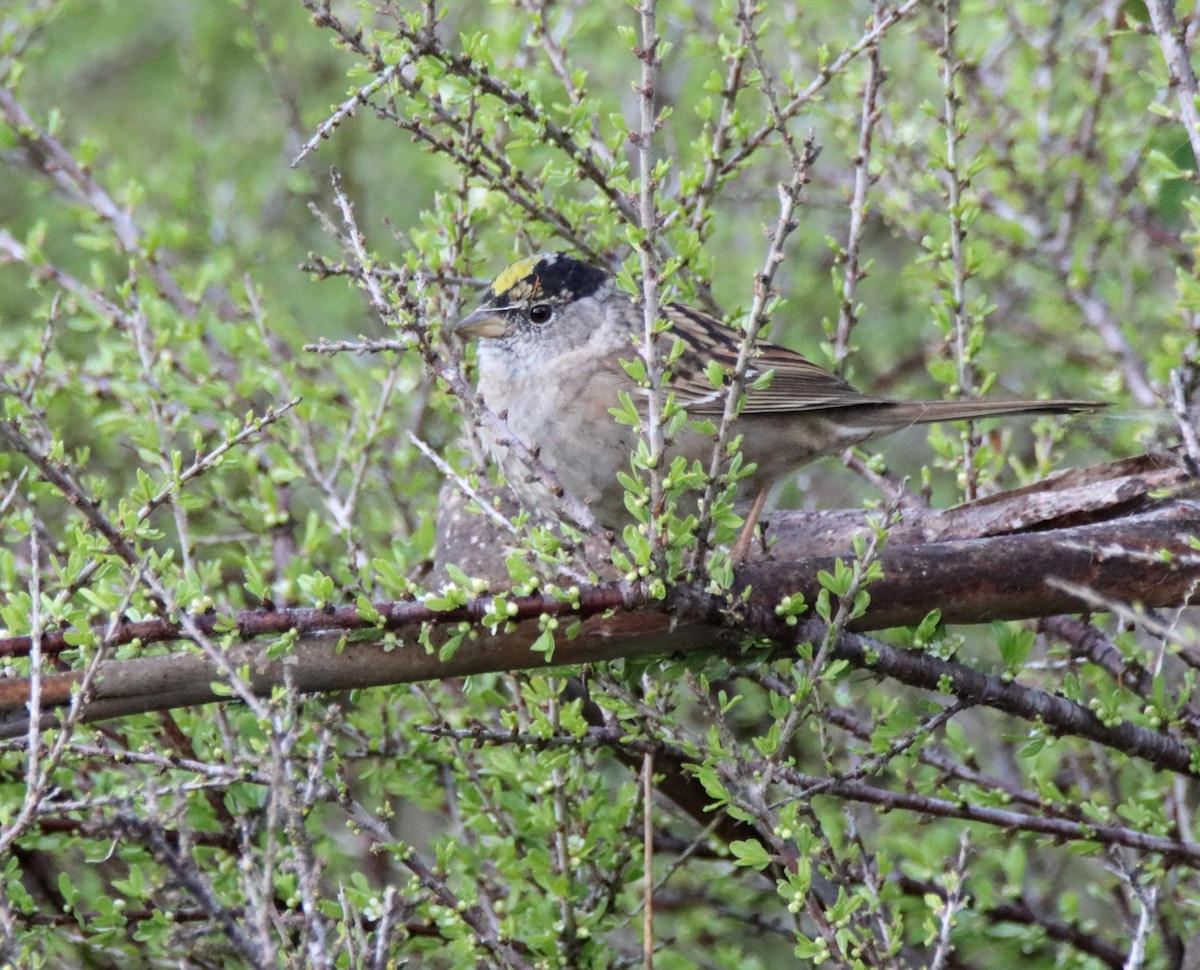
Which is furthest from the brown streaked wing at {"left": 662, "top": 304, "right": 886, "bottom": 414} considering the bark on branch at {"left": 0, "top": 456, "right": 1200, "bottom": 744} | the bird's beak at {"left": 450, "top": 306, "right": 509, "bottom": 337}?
the bark on branch at {"left": 0, "top": 456, "right": 1200, "bottom": 744}

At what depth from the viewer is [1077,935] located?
345 cm

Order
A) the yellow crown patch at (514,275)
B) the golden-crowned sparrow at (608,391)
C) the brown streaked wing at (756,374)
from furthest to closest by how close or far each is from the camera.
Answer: the yellow crown patch at (514,275) → the brown streaked wing at (756,374) → the golden-crowned sparrow at (608,391)

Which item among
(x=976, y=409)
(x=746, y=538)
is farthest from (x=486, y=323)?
(x=976, y=409)

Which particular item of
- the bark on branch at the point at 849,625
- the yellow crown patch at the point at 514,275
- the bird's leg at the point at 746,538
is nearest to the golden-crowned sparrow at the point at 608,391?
the yellow crown patch at the point at 514,275

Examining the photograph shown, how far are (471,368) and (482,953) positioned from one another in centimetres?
175

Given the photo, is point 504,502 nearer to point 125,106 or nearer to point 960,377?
point 960,377

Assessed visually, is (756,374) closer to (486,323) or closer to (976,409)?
(976,409)

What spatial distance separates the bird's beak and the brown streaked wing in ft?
1.47

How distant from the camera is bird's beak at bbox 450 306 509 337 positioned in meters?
3.98

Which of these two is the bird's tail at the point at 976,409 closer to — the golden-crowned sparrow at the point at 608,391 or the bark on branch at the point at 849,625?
the golden-crowned sparrow at the point at 608,391

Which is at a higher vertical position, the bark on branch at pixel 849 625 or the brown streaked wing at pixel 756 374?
the brown streaked wing at pixel 756 374

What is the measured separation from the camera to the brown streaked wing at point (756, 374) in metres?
3.76

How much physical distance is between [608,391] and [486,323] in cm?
47

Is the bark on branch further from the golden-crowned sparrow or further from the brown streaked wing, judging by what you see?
the brown streaked wing
